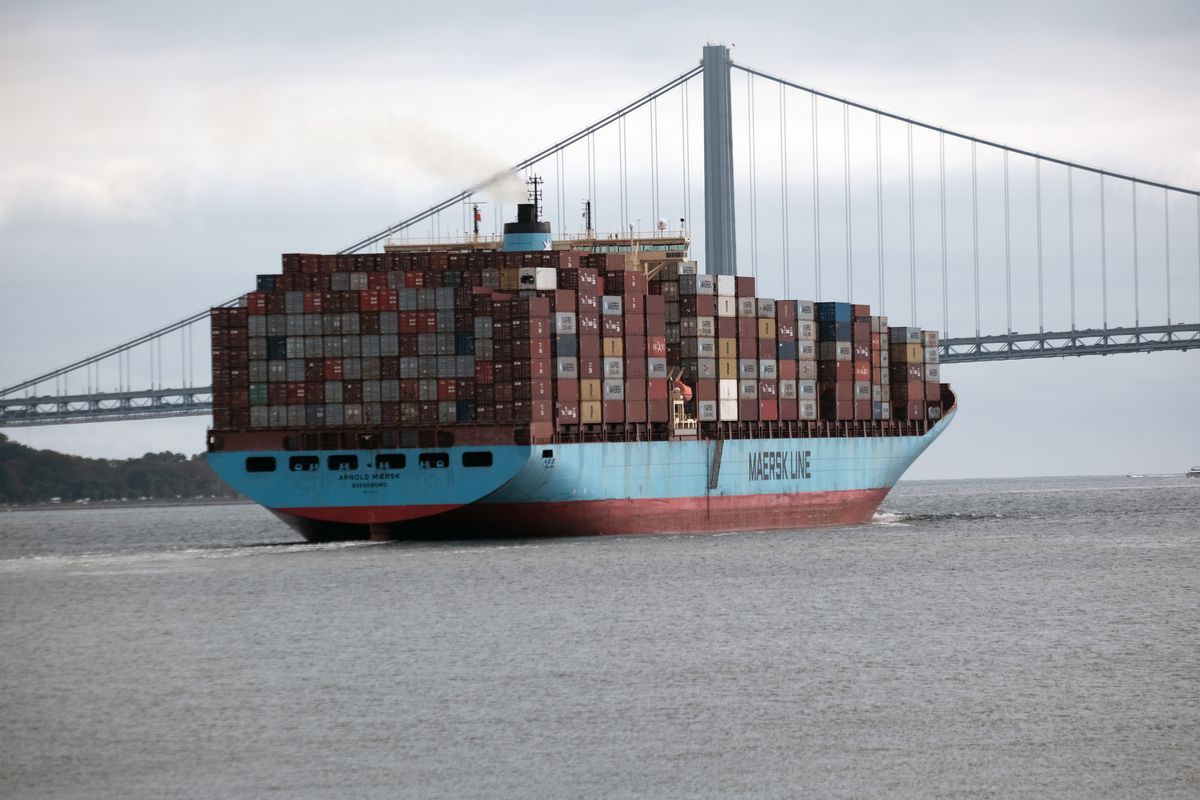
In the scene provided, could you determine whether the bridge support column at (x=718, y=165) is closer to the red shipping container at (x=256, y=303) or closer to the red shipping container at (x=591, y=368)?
the red shipping container at (x=591, y=368)

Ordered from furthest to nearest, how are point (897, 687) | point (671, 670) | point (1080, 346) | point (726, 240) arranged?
point (1080, 346), point (726, 240), point (671, 670), point (897, 687)

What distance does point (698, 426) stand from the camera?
198ft

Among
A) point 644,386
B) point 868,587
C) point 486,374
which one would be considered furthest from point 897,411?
point 868,587

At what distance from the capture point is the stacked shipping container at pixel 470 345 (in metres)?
52.8

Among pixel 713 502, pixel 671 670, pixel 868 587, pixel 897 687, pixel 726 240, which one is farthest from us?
pixel 726 240

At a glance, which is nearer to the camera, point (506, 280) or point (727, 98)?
point (506, 280)

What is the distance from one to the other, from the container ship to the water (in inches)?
123

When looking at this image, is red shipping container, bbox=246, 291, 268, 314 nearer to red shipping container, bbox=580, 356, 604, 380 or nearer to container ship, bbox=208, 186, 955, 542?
container ship, bbox=208, 186, 955, 542

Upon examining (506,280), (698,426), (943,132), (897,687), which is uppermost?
(943,132)

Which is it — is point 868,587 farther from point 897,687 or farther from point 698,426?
point 698,426

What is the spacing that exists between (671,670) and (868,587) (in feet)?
46.1

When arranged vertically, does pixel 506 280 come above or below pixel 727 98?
below

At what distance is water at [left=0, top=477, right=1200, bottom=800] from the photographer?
2108 centimetres

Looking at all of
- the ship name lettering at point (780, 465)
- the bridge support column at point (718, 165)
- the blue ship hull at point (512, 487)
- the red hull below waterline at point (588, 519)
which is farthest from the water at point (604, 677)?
the bridge support column at point (718, 165)
